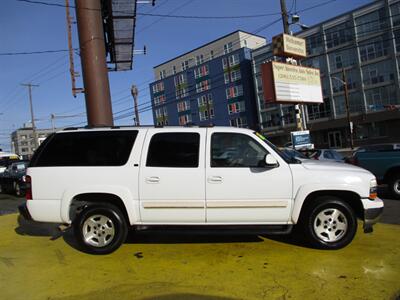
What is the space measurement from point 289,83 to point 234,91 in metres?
53.1

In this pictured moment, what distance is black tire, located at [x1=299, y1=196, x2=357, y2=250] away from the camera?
5.85 m

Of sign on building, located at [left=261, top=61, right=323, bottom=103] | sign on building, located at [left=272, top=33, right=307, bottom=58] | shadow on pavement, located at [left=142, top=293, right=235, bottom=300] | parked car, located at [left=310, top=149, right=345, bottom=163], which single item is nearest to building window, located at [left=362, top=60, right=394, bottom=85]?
sign on building, located at [left=261, top=61, right=323, bottom=103]

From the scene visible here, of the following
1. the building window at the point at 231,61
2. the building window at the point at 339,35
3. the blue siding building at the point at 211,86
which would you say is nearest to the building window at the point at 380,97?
the building window at the point at 339,35

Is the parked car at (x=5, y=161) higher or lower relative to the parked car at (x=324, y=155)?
higher

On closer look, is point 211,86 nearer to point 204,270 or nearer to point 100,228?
point 100,228

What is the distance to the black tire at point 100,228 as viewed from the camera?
235 inches

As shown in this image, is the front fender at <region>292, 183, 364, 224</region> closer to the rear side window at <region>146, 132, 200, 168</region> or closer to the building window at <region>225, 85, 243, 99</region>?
the rear side window at <region>146, 132, 200, 168</region>

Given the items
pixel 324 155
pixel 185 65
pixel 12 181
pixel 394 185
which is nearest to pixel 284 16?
pixel 324 155

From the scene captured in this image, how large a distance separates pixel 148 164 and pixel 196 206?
923 mm

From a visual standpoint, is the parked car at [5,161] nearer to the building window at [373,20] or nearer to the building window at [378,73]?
the building window at [373,20]

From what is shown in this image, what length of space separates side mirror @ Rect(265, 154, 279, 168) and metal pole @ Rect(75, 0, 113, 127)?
542cm

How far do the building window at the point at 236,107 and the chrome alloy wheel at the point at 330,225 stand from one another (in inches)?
2641

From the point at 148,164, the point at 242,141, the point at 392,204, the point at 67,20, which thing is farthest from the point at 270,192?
the point at 67,20

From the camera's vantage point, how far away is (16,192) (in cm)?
1717
